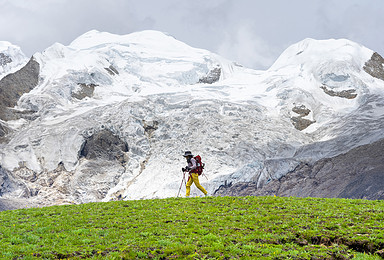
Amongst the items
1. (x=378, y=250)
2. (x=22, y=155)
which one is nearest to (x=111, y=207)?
(x=378, y=250)

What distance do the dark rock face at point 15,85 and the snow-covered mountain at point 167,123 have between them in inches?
28.2

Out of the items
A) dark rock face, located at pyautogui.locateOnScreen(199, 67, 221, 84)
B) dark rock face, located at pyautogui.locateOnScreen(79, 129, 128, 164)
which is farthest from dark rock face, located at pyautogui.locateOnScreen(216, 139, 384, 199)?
dark rock face, located at pyautogui.locateOnScreen(199, 67, 221, 84)

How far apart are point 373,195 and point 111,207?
63.6 meters

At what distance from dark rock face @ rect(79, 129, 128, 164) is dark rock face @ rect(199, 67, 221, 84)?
71.5 metres

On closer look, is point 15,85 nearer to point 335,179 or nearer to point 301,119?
point 301,119

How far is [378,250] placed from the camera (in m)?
14.2

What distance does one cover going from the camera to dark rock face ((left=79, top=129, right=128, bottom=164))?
374 feet

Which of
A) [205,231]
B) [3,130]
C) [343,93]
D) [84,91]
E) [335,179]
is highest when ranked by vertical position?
[343,93]

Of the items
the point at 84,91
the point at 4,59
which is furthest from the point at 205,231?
the point at 4,59

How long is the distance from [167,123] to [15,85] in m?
65.0

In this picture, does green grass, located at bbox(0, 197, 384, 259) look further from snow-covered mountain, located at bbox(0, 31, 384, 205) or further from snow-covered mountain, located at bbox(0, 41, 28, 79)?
snow-covered mountain, located at bbox(0, 41, 28, 79)

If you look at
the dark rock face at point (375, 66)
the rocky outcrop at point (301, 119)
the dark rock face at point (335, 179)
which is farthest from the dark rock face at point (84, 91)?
the dark rock face at point (375, 66)

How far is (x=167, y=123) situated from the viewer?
406 ft

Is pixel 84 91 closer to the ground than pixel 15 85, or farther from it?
closer to the ground
